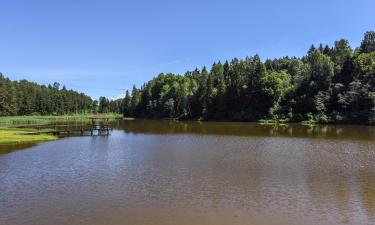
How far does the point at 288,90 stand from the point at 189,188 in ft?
338

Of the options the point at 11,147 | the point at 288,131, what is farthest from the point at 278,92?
the point at 11,147

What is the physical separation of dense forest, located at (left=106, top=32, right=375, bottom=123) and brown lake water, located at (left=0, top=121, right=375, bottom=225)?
216 feet

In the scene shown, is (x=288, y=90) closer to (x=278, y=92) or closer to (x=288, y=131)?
(x=278, y=92)

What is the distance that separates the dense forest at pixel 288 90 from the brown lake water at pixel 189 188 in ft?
216

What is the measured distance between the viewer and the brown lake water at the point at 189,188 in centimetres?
1861

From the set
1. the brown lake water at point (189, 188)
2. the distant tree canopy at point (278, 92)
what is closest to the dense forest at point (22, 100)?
the distant tree canopy at point (278, 92)

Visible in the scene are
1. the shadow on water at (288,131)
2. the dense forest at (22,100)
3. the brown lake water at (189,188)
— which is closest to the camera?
the brown lake water at (189,188)

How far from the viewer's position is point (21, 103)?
538ft

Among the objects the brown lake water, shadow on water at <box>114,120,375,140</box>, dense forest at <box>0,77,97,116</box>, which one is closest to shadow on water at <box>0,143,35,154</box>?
the brown lake water

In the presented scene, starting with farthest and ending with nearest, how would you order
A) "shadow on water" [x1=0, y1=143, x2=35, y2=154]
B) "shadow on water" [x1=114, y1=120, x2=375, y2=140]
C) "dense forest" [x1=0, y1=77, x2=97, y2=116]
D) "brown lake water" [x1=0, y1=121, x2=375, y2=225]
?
1. "dense forest" [x1=0, y1=77, x2=97, y2=116]
2. "shadow on water" [x1=114, y1=120, x2=375, y2=140]
3. "shadow on water" [x1=0, y1=143, x2=35, y2=154]
4. "brown lake water" [x1=0, y1=121, x2=375, y2=225]

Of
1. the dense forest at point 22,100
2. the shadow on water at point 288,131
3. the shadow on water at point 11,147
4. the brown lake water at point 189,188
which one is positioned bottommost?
the brown lake water at point 189,188

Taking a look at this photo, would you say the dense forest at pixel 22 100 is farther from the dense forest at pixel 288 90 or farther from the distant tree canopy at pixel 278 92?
the dense forest at pixel 288 90

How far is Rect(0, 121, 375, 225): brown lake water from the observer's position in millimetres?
18609

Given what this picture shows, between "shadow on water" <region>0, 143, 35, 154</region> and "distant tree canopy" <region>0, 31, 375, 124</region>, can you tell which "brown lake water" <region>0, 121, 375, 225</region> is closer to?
"shadow on water" <region>0, 143, 35, 154</region>
